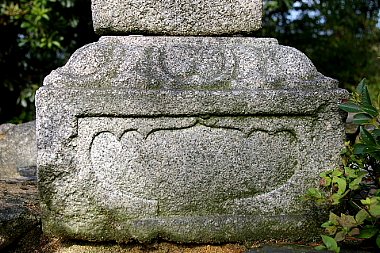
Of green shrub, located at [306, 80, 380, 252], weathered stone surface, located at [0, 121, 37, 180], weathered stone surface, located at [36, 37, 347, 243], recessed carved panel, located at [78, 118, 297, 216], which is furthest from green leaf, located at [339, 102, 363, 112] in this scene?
weathered stone surface, located at [0, 121, 37, 180]

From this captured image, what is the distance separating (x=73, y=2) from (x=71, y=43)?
2.13 feet

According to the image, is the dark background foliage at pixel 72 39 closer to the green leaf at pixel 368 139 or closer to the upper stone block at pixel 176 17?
the upper stone block at pixel 176 17

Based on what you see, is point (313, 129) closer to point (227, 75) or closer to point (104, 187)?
point (227, 75)

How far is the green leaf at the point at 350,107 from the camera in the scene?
1748 millimetres

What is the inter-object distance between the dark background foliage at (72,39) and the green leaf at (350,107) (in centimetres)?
213

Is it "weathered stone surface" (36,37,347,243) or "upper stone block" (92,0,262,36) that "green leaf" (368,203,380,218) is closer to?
"weathered stone surface" (36,37,347,243)

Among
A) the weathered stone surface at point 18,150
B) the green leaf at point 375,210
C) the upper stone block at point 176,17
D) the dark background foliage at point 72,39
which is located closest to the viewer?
the green leaf at point 375,210

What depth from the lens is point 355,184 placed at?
1726 mm

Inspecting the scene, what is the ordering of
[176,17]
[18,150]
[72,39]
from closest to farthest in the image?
[176,17] → [18,150] → [72,39]

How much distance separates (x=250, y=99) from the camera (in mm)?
1865

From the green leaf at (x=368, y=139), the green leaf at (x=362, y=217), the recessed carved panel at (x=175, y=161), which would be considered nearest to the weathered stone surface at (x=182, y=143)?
the recessed carved panel at (x=175, y=161)

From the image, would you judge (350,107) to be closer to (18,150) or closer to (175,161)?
(175,161)

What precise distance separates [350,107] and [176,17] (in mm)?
763

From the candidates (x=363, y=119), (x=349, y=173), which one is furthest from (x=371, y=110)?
(x=349, y=173)
